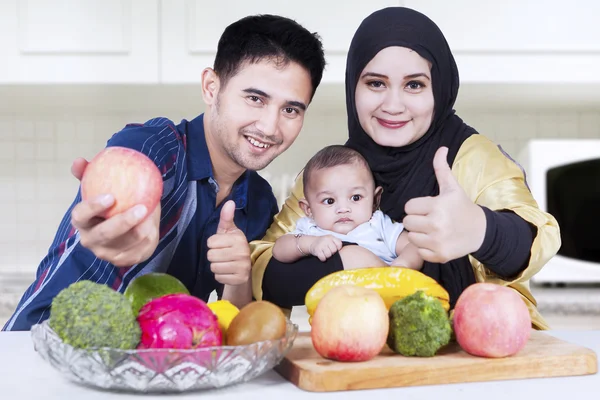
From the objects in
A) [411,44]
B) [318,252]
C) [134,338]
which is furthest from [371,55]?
[134,338]

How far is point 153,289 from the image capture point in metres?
0.96

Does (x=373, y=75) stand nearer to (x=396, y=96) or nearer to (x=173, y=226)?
(x=396, y=96)

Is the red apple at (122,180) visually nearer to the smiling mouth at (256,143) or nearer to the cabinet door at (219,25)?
the smiling mouth at (256,143)

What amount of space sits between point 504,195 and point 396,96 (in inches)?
11.2

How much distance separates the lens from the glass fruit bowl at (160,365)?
73 cm

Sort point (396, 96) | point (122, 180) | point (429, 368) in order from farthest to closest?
point (396, 96), point (122, 180), point (429, 368)

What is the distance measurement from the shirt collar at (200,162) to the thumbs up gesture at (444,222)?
61 cm

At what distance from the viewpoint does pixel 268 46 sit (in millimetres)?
1451

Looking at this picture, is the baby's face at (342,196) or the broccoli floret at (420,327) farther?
the baby's face at (342,196)

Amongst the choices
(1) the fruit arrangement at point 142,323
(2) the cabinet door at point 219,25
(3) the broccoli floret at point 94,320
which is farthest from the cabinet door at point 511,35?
(3) the broccoli floret at point 94,320

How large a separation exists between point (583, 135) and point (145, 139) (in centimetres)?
218

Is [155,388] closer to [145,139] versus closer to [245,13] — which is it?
[145,139]

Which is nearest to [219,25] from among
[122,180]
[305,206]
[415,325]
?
[305,206]

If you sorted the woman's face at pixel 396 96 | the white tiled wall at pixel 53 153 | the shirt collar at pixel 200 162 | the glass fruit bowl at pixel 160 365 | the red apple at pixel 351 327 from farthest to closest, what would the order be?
the white tiled wall at pixel 53 153 → the shirt collar at pixel 200 162 → the woman's face at pixel 396 96 → the red apple at pixel 351 327 → the glass fruit bowl at pixel 160 365
